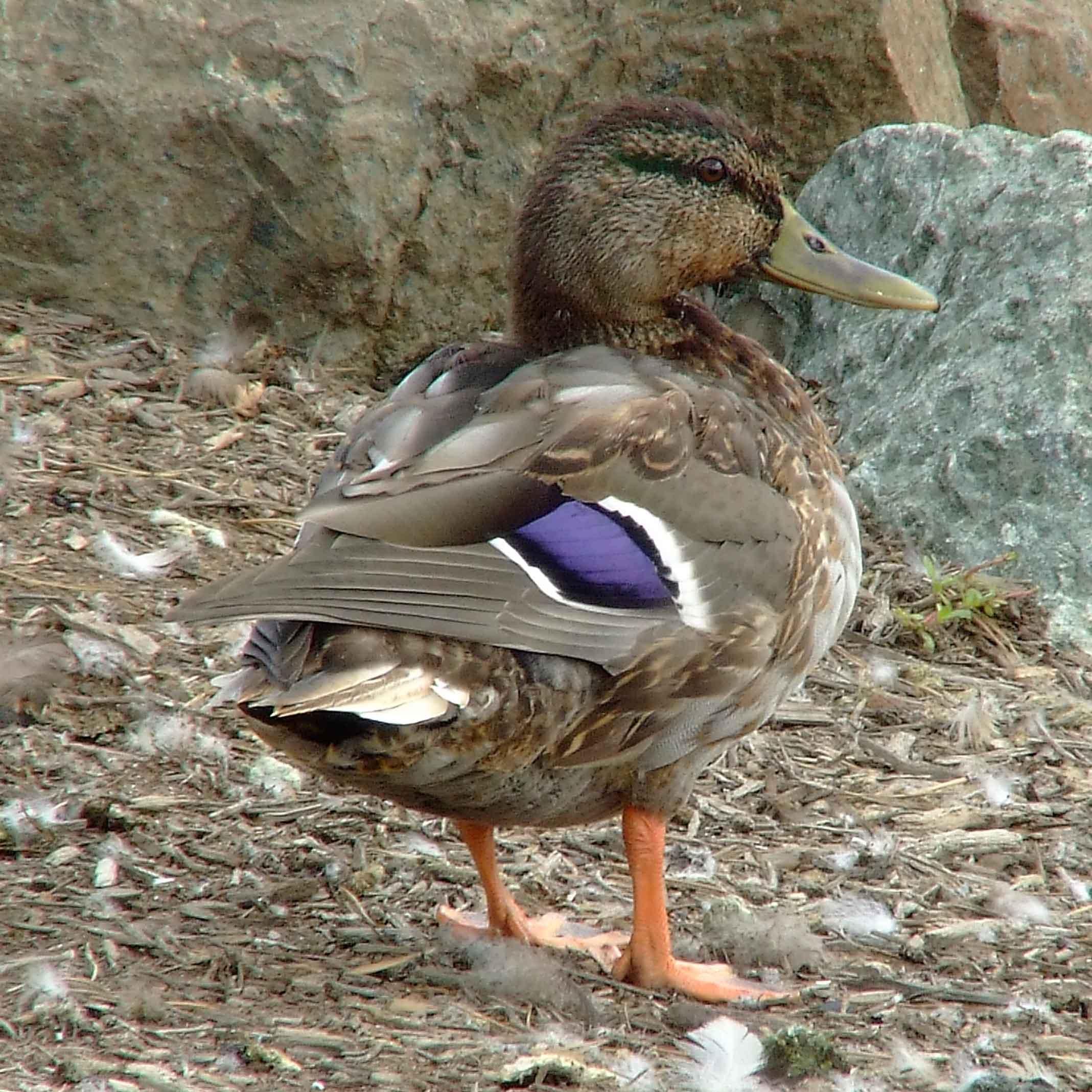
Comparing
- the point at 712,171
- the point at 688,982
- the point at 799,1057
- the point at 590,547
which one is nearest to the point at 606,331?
the point at 712,171

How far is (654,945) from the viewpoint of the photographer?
2.93 meters

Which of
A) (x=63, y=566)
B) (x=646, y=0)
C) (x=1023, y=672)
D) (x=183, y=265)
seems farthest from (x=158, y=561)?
(x=646, y=0)

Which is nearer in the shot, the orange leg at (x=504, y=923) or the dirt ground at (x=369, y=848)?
the dirt ground at (x=369, y=848)

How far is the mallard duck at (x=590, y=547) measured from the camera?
249cm

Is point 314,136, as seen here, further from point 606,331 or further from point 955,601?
point 955,601

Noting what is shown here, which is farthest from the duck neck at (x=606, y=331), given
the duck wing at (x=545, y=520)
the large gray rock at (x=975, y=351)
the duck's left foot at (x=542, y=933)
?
the large gray rock at (x=975, y=351)

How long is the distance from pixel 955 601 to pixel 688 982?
1783mm

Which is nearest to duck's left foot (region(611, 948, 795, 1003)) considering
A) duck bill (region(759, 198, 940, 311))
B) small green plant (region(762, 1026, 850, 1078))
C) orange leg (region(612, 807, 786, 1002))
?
orange leg (region(612, 807, 786, 1002))

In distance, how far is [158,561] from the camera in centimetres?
398

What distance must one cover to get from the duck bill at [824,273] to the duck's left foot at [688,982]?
1337 millimetres

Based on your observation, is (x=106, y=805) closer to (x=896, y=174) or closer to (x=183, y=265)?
(x=183, y=265)

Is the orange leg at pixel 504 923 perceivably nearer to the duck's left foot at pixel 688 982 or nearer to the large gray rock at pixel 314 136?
the duck's left foot at pixel 688 982

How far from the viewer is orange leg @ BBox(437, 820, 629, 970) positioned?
9.89 feet

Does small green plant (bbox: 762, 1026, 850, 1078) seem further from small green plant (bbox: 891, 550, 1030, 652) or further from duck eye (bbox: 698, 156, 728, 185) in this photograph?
small green plant (bbox: 891, 550, 1030, 652)
